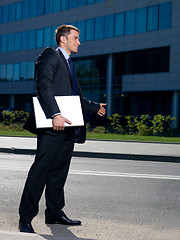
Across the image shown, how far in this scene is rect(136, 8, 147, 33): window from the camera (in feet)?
108

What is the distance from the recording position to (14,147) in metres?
11.0

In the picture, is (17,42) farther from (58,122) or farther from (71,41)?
(58,122)

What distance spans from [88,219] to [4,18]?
46220 millimetres

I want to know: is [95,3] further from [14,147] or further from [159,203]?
[159,203]

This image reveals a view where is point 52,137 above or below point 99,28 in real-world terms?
below

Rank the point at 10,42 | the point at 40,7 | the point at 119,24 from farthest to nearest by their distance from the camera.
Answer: the point at 10,42
the point at 40,7
the point at 119,24

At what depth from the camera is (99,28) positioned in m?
36.3

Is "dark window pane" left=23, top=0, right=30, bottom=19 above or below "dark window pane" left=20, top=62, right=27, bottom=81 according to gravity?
above

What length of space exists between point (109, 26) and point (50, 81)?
3323 cm

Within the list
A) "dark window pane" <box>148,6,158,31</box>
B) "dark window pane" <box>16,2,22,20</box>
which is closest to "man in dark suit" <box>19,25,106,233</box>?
"dark window pane" <box>148,6,158,31</box>

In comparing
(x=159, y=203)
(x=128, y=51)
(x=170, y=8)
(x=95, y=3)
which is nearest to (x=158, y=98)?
(x=128, y=51)

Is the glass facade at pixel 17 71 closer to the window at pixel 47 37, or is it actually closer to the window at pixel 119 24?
the window at pixel 47 37

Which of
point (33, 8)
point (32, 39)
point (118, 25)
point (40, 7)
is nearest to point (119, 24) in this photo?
point (118, 25)

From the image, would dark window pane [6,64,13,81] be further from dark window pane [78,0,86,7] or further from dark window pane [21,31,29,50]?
dark window pane [78,0,86,7]
